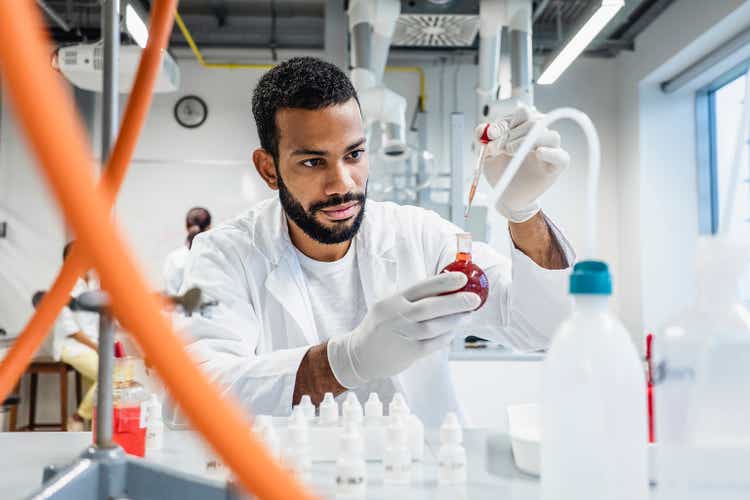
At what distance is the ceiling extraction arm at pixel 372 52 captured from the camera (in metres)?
3.00

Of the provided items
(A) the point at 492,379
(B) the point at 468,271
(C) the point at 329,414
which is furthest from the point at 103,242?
(A) the point at 492,379

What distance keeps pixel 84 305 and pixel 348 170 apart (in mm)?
1060

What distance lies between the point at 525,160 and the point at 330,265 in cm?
59

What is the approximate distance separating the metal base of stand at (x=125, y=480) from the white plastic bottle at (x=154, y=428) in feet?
0.60

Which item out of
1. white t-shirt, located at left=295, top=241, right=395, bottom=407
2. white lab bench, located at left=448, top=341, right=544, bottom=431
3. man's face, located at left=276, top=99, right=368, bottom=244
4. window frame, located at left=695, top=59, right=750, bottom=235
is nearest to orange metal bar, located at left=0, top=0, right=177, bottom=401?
man's face, located at left=276, top=99, right=368, bottom=244

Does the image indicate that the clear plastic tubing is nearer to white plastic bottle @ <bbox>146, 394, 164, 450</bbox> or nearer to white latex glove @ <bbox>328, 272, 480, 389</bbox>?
Result: white latex glove @ <bbox>328, 272, 480, 389</bbox>

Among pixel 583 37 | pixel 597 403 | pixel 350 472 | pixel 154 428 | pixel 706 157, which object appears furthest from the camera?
pixel 706 157

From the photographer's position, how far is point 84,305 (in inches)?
20.4

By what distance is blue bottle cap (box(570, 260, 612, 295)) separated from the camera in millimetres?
457

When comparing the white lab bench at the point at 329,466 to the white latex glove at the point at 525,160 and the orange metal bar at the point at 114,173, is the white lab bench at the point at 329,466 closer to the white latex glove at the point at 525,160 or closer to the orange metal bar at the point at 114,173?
the orange metal bar at the point at 114,173

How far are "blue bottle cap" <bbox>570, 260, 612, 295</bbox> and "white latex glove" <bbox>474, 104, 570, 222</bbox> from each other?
71cm

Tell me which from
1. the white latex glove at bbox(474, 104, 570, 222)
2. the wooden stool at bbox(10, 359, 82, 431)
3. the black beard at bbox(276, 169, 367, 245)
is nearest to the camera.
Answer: the white latex glove at bbox(474, 104, 570, 222)

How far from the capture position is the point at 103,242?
10.8 inches

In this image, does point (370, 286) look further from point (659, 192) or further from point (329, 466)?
point (659, 192)
